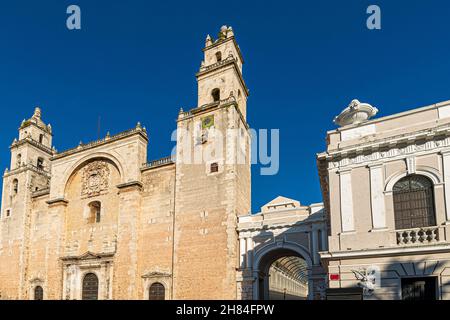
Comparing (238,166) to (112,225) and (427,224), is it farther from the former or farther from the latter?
(427,224)

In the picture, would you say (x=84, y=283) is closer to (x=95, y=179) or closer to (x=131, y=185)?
(x=95, y=179)

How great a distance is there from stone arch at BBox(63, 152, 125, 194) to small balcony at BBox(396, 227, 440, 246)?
22.4 m

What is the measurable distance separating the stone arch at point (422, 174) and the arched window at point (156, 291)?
1792 centimetres

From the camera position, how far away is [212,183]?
2719 cm

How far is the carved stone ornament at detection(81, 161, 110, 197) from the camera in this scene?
3219cm

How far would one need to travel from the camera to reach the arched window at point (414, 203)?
522 inches

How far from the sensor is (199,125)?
29375mm

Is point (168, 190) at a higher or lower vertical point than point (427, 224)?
higher

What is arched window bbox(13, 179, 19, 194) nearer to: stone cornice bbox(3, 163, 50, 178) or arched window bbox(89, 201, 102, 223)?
stone cornice bbox(3, 163, 50, 178)

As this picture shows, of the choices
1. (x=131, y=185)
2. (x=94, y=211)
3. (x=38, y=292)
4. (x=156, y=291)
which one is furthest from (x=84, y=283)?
(x=131, y=185)

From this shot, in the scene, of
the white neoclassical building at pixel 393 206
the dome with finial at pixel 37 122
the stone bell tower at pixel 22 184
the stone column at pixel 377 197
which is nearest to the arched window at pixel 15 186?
the stone bell tower at pixel 22 184

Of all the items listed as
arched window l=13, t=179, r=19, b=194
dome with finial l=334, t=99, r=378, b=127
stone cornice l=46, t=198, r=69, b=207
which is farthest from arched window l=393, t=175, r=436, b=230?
arched window l=13, t=179, r=19, b=194
